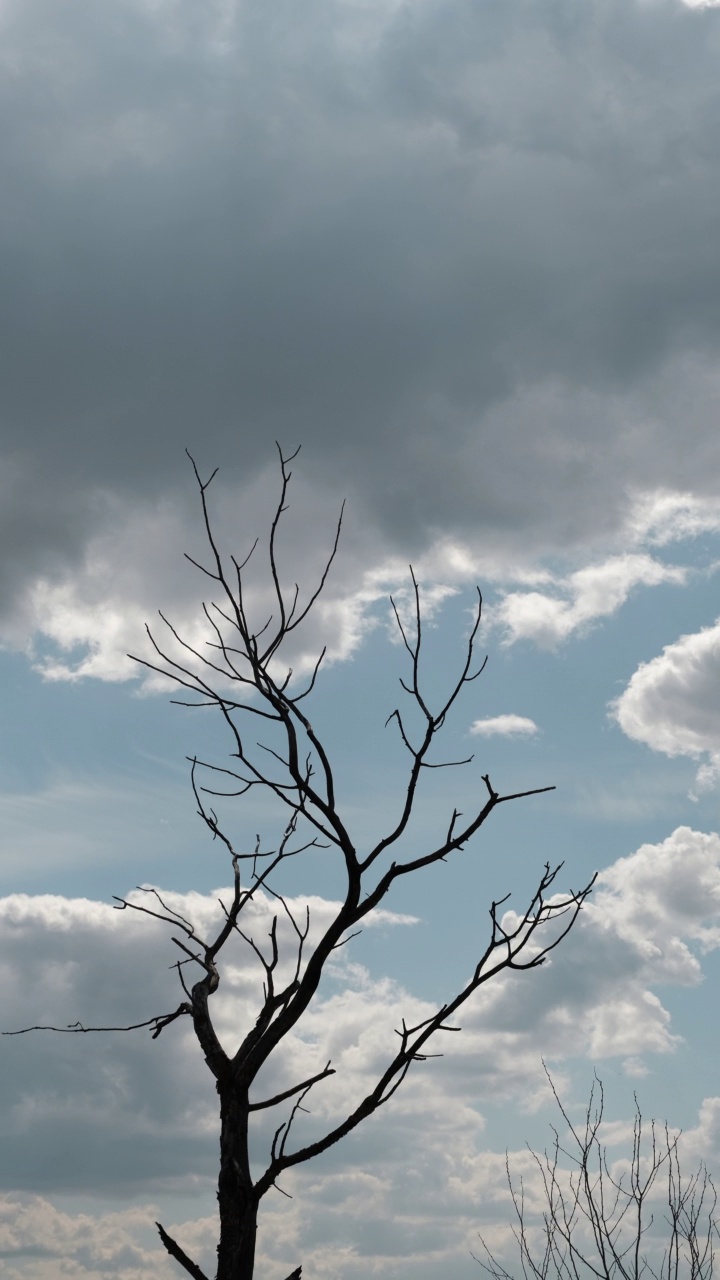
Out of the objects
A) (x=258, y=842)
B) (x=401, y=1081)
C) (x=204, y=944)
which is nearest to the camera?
(x=401, y=1081)

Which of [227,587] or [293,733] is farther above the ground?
[227,587]

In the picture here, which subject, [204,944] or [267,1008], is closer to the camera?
[267,1008]

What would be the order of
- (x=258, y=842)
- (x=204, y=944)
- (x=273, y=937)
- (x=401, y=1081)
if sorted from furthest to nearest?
(x=258, y=842), (x=204, y=944), (x=273, y=937), (x=401, y=1081)

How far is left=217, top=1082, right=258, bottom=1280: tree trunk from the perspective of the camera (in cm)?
479

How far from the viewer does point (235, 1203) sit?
4.84 metres

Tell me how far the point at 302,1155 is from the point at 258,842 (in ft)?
8.13

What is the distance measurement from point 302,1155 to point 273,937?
1.20 metres

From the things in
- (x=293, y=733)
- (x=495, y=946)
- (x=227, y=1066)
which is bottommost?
(x=227, y=1066)

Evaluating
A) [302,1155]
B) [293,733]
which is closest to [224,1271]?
[302,1155]

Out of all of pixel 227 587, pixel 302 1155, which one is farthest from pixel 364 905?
pixel 227 587

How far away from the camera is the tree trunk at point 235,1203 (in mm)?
4793

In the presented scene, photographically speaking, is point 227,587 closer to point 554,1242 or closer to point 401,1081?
point 401,1081

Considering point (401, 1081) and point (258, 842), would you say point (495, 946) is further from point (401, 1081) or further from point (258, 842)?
point (258, 842)

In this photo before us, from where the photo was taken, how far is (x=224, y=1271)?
15.7 ft
